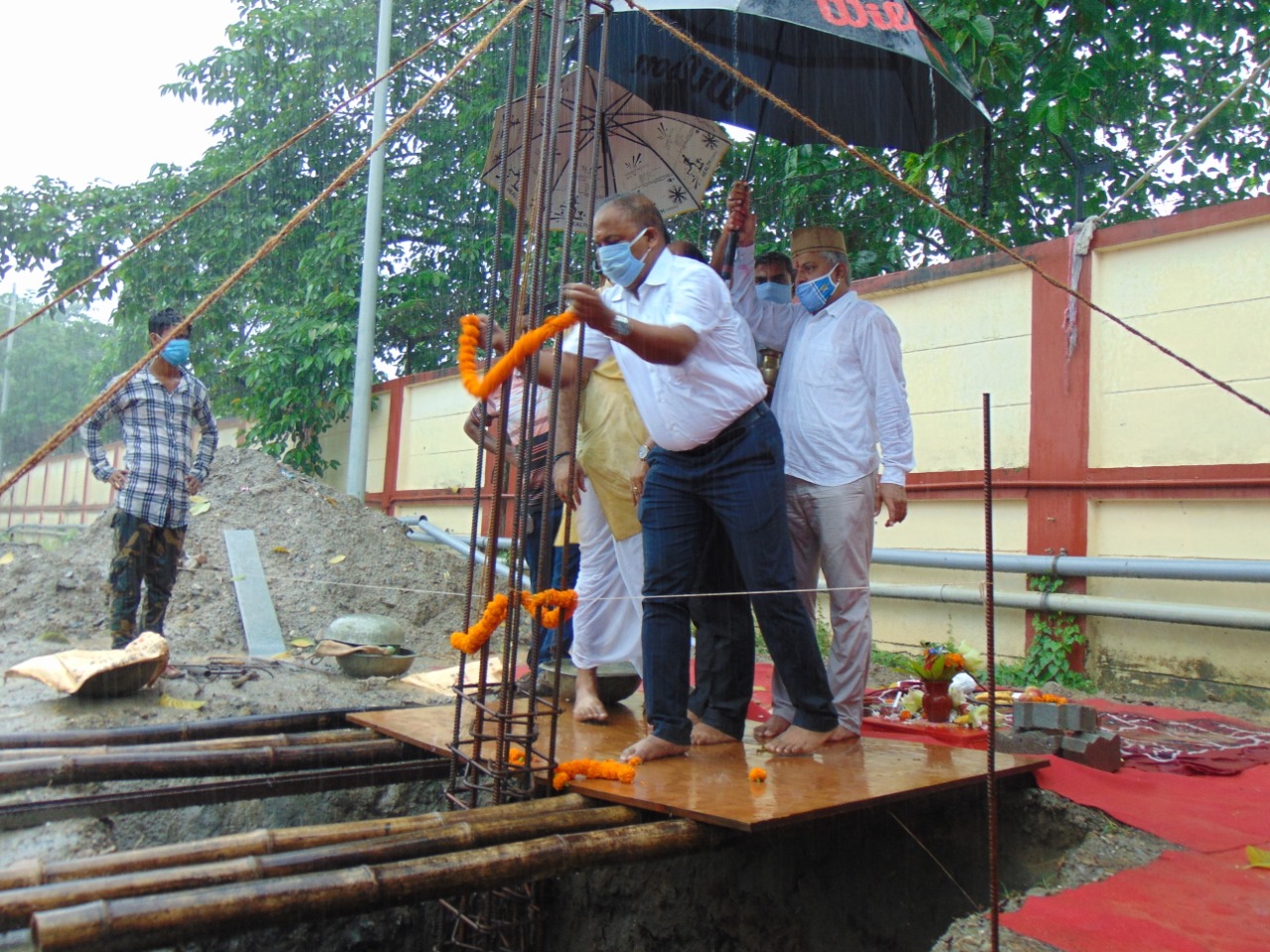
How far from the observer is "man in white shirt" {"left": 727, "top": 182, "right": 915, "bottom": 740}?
341cm

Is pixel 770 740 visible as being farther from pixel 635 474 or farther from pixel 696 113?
pixel 696 113

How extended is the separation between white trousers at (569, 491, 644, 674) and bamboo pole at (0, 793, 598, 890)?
1.49 metres

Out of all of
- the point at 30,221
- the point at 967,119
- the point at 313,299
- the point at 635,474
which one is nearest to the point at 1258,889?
the point at 635,474

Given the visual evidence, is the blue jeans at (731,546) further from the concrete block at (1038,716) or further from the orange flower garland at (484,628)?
the concrete block at (1038,716)

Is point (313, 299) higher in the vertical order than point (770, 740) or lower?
higher

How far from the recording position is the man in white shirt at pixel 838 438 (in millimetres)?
3410

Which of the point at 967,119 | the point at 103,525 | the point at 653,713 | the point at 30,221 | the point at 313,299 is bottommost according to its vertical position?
the point at 653,713

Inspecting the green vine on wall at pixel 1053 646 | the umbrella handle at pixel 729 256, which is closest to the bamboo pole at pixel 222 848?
the umbrella handle at pixel 729 256

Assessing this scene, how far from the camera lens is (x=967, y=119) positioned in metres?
4.16

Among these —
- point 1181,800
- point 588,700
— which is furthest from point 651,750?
point 1181,800

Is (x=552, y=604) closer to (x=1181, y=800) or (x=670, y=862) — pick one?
(x=670, y=862)

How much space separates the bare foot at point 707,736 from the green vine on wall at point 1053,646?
10.1 ft

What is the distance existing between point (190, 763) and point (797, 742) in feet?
5.72

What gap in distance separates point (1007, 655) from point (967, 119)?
10.4 feet
